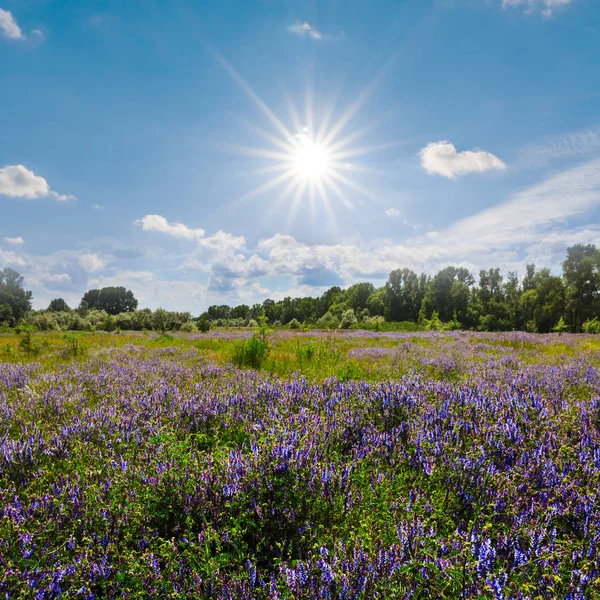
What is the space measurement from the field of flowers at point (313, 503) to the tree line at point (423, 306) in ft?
94.3

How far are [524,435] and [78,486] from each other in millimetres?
3246

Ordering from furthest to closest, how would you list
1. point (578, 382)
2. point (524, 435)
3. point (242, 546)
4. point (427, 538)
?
1. point (578, 382)
2. point (524, 435)
3. point (242, 546)
4. point (427, 538)

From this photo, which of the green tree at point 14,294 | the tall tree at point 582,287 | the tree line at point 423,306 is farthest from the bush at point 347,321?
the green tree at point 14,294

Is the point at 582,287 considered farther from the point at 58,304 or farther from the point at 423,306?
the point at 58,304

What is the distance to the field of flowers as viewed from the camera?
1405 mm

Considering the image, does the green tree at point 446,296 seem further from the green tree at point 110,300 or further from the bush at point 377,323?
the green tree at point 110,300

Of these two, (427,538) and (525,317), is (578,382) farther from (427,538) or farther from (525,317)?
(525,317)

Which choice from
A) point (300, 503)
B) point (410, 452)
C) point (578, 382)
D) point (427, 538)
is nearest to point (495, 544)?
point (427, 538)

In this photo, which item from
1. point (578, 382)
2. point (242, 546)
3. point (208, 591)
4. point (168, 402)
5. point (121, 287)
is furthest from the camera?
point (121, 287)

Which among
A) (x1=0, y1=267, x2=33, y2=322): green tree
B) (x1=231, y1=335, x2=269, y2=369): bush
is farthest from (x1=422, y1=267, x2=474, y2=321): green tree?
(x1=0, y1=267, x2=33, y2=322): green tree

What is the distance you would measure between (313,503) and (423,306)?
86158 mm

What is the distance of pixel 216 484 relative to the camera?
6.52 feet

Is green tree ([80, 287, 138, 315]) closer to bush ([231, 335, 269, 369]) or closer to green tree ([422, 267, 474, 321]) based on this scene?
green tree ([422, 267, 474, 321])

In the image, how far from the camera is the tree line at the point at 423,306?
1748 inches
